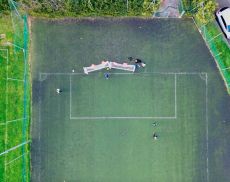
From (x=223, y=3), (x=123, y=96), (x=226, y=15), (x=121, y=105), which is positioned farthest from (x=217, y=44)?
(x=121, y=105)

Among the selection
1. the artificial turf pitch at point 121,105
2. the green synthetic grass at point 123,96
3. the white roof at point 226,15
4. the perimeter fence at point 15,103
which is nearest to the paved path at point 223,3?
the white roof at point 226,15

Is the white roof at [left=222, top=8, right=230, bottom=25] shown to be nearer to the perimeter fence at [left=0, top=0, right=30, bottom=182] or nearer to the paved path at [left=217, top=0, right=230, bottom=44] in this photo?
the paved path at [left=217, top=0, right=230, bottom=44]

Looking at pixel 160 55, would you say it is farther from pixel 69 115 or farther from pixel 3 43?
pixel 3 43

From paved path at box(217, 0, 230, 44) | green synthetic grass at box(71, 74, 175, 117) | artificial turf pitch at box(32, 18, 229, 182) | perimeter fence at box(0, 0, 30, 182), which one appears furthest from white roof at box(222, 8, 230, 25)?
perimeter fence at box(0, 0, 30, 182)

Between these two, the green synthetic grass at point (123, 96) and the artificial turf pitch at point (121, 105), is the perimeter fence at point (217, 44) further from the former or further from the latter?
the green synthetic grass at point (123, 96)

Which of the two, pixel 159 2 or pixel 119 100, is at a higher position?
pixel 159 2

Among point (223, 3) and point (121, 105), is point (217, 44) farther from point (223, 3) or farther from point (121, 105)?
point (121, 105)

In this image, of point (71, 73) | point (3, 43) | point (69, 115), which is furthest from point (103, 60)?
point (3, 43)

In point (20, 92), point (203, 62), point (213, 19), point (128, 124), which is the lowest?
point (128, 124)
